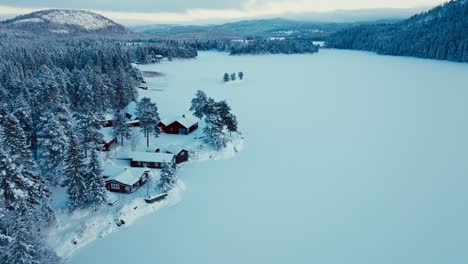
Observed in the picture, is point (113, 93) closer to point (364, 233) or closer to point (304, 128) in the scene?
point (304, 128)

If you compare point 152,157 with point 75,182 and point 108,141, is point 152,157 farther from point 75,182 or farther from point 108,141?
point 75,182

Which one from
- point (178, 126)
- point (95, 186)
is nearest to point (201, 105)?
point (178, 126)

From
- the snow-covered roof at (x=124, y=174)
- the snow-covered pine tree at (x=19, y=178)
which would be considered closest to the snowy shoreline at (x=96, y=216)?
the snow-covered roof at (x=124, y=174)

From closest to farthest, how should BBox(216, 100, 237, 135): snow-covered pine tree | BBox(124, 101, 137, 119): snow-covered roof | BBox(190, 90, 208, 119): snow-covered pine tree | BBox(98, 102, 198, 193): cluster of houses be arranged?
BBox(98, 102, 198, 193): cluster of houses → BBox(216, 100, 237, 135): snow-covered pine tree → BBox(190, 90, 208, 119): snow-covered pine tree → BBox(124, 101, 137, 119): snow-covered roof

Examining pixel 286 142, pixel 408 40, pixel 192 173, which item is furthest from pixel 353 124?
pixel 408 40

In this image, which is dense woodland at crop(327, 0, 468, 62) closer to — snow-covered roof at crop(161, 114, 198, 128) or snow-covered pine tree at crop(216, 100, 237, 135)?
snow-covered pine tree at crop(216, 100, 237, 135)

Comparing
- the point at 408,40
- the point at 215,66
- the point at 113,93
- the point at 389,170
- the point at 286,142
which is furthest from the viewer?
the point at 408,40

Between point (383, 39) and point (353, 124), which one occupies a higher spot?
point (383, 39)

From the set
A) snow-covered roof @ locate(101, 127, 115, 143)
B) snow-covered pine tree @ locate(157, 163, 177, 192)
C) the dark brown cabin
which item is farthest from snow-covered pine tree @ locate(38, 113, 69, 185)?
snow-covered pine tree @ locate(157, 163, 177, 192)

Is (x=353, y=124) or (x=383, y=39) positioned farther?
(x=383, y=39)
